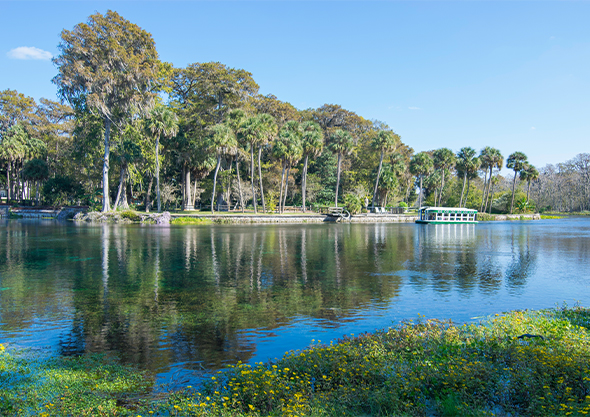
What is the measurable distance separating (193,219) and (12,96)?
45.0m

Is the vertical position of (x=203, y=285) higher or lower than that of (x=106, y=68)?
lower

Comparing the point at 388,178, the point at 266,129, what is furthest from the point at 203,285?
the point at 388,178

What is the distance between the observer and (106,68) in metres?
55.5

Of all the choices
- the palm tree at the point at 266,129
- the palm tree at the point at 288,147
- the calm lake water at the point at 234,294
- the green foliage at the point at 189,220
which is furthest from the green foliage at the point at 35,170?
the calm lake water at the point at 234,294

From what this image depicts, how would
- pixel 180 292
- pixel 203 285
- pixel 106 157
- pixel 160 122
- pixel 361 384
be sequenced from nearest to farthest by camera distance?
pixel 361 384 → pixel 180 292 → pixel 203 285 → pixel 106 157 → pixel 160 122

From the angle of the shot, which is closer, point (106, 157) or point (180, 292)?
point (180, 292)

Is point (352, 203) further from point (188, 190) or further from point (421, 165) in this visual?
point (188, 190)

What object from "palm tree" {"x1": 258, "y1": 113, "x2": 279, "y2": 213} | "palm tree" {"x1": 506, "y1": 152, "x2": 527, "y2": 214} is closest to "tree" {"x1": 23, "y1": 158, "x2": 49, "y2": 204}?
"palm tree" {"x1": 258, "y1": 113, "x2": 279, "y2": 213}

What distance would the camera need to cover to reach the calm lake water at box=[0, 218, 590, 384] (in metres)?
10.8

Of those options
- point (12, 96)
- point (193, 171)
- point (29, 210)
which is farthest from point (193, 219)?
point (12, 96)

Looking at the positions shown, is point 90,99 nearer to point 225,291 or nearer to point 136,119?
point 136,119

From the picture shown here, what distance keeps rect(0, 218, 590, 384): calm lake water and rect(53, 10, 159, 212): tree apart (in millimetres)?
29861

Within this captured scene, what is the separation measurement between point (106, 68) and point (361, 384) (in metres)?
59.1

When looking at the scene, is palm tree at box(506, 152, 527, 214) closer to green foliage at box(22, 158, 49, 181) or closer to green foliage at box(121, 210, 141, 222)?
green foliage at box(121, 210, 141, 222)
